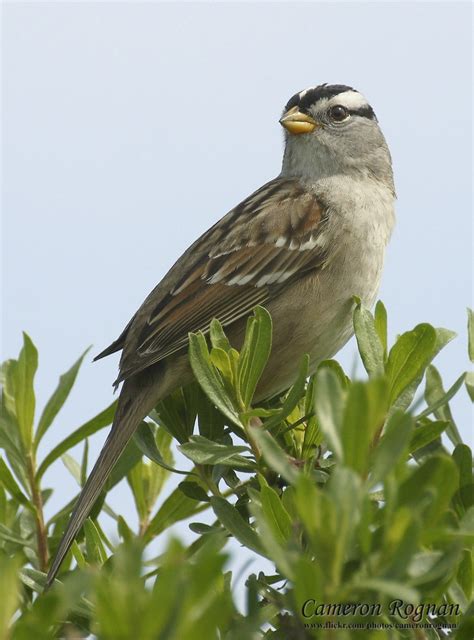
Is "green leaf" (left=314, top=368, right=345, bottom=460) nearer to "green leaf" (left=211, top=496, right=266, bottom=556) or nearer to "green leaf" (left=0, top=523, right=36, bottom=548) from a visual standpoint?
"green leaf" (left=211, top=496, right=266, bottom=556)

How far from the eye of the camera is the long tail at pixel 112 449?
1.97 m

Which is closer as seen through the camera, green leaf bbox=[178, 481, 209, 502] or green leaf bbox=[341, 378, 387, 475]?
green leaf bbox=[341, 378, 387, 475]

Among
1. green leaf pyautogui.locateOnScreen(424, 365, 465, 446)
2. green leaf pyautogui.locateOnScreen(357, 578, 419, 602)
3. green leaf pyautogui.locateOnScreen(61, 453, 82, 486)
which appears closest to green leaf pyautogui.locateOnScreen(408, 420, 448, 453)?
green leaf pyautogui.locateOnScreen(424, 365, 465, 446)

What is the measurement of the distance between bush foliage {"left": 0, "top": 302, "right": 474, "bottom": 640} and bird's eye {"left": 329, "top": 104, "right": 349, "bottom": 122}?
161 cm

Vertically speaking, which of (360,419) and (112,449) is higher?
(360,419)

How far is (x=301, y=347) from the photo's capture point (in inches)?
123

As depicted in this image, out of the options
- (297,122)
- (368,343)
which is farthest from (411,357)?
(297,122)

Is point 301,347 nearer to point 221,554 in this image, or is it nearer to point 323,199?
point 323,199

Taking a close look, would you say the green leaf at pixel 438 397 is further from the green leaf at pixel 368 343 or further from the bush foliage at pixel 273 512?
the green leaf at pixel 368 343

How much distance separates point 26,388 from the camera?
83.1 inches

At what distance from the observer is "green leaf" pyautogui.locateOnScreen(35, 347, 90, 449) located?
2.10 meters

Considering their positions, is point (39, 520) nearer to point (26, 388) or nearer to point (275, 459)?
point (26, 388)

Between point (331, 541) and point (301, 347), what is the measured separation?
2.17 metres

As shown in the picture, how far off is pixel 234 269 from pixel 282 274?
16 centimetres
